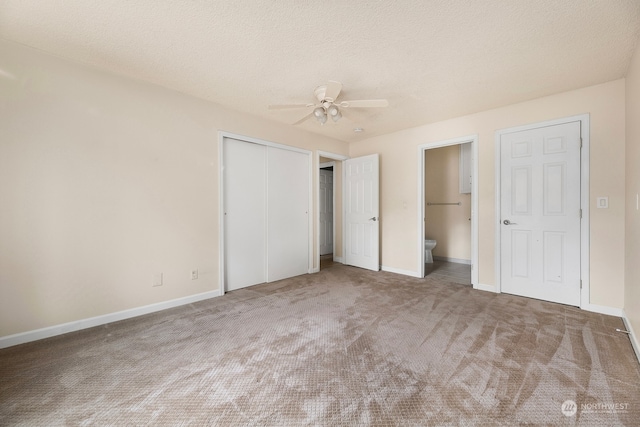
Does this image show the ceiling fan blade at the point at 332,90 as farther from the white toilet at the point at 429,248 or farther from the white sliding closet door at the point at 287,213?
the white toilet at the point at 429,248

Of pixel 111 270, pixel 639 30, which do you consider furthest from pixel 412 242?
pixel 111 270

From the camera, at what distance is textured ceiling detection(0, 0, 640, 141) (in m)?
1.77

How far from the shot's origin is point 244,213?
3.71 metres

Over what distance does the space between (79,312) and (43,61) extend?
7.33 feet

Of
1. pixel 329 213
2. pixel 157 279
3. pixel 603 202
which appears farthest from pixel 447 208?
pixel 157 279

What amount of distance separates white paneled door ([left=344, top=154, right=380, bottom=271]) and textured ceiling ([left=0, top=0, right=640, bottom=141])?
6.07 ft

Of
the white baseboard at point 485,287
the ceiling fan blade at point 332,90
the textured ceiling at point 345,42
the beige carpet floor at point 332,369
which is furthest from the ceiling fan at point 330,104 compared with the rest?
the white baseboard at point 485,287

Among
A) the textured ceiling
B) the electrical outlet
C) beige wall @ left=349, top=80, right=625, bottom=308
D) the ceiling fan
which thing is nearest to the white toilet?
beige wall @ left=349, top=80, right=625, bottom=308

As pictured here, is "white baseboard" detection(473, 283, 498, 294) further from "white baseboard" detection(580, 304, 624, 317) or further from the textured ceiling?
the textured ceiling

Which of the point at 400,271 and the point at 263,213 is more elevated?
the point at 263,213

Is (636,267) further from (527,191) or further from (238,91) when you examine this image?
(238,91)

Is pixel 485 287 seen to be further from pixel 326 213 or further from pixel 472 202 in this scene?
pixel 326 213

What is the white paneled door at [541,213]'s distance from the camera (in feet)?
9.72

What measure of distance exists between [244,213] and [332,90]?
2067mm
